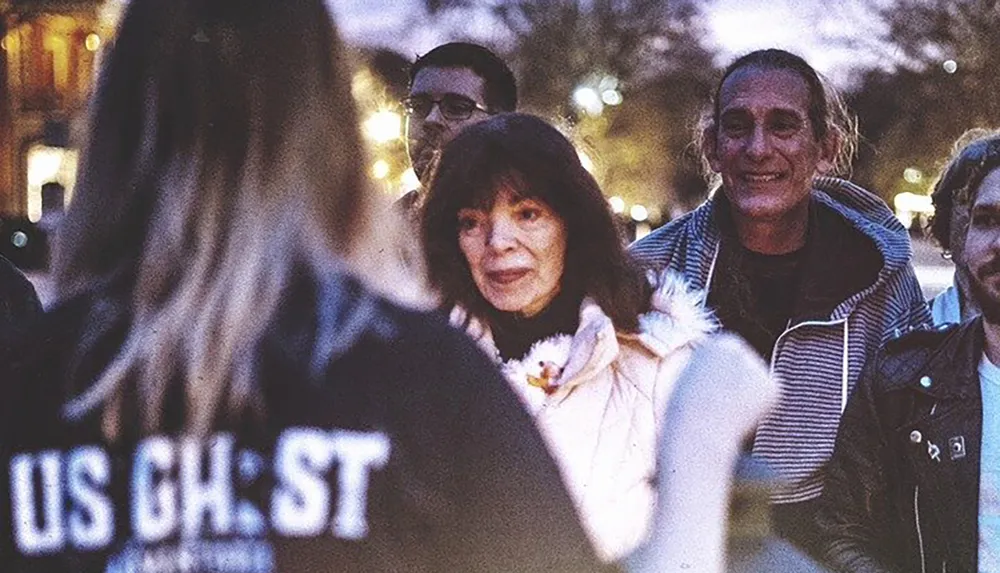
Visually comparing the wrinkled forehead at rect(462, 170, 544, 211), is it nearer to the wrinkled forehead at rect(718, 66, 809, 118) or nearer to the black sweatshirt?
the wrinkled forehead at rect(718, 66, 809, 118)

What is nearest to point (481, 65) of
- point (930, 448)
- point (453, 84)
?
point (453, 84)

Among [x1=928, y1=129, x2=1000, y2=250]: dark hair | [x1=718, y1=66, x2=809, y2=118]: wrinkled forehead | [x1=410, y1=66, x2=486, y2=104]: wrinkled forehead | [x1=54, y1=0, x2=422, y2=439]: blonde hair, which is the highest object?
[x1=410, y1=66, x2=486, y2=104]: wrinkled forehead

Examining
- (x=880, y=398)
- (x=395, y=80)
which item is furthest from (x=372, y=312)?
(x=395, y=80)

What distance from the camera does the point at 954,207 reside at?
7.34 ft

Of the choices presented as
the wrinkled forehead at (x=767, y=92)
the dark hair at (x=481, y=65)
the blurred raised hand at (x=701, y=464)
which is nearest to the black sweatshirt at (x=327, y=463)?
the blurred raised hand at (x=701, y=464)

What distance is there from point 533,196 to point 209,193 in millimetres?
749

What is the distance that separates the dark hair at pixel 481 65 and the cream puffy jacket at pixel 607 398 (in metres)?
0.77

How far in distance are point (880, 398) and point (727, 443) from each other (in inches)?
33.1

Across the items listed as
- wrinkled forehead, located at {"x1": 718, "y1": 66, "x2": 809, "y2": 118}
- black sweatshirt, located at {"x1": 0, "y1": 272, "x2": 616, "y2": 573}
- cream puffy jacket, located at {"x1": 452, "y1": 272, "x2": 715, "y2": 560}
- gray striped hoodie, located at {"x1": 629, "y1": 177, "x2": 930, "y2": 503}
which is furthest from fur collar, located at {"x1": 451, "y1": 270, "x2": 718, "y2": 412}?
black sweatshirt, located at {"x1": 0, "y1": 272, "x2": 616, "y2": 573}

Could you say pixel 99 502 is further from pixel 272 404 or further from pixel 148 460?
pixel 272 404

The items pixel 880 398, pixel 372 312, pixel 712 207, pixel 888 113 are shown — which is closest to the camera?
pixel 372 312

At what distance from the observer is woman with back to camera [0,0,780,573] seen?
0.85 meters

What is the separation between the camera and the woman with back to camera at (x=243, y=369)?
0.85 metres

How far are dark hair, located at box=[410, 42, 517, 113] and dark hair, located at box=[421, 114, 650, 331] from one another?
638mm
